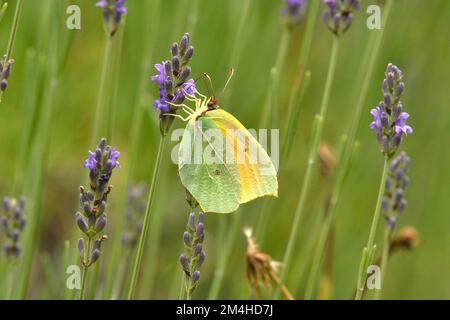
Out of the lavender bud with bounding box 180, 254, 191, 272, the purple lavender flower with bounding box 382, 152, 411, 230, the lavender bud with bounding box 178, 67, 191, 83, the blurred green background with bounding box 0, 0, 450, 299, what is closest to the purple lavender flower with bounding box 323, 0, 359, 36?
the purple lavender flower with bounding box 382, 152, 411, 230

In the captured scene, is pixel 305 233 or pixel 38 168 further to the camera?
pixel 305 233

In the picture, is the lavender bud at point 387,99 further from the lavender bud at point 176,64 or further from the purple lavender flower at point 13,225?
the purple lavender flower at point 13,225

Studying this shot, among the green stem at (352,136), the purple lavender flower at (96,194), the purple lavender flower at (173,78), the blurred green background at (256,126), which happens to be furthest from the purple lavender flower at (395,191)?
the blurred green background at (256,126)
